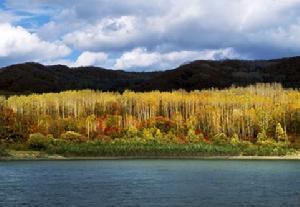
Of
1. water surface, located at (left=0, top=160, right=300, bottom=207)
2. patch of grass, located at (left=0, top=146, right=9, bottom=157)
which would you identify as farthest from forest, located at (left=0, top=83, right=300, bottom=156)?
water surface, located at (left=0, top=160, right=300, bottom=207)

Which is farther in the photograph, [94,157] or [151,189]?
[94,157]

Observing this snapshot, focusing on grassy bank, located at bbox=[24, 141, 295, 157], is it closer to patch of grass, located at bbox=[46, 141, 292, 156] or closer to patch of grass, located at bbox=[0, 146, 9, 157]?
patch of grass, located at bbox=[46, 141, 292, 156]

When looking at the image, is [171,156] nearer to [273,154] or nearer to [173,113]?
[273,154]

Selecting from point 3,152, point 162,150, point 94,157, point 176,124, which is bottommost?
point 94,157

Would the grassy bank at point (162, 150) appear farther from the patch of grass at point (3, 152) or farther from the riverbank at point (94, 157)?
the patch of grass at point (3, 152)

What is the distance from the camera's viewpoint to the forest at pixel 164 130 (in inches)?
5979

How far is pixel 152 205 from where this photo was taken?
51.1m

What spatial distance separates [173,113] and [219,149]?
4850 cm

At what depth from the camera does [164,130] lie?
590 ft

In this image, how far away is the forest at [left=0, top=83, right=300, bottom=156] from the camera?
15188 cm

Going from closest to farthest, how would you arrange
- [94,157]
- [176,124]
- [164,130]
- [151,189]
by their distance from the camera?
1. [151,189]
2. [94,157]
3. [164,130]
4. [176,124]

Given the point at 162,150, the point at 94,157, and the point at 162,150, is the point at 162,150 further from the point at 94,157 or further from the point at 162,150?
the point at 94,157

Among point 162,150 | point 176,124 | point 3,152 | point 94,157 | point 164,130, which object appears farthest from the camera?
point 176,124

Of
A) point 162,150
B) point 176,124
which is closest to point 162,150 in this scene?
point 162,150
